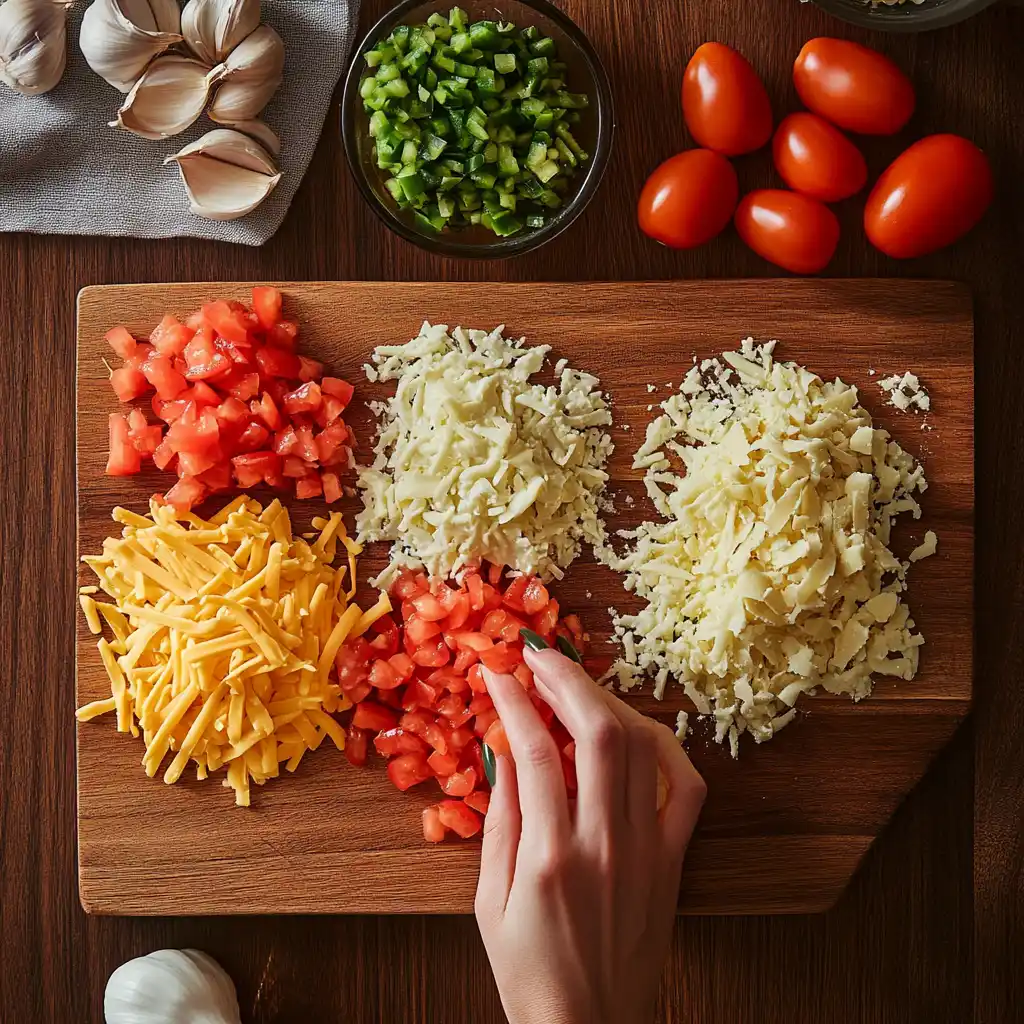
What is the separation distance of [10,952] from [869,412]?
5.78 ft

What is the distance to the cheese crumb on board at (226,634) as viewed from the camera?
1565 mm

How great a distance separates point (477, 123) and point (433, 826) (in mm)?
1133

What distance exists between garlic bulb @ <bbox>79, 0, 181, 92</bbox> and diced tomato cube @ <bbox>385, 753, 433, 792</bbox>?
1.10 m

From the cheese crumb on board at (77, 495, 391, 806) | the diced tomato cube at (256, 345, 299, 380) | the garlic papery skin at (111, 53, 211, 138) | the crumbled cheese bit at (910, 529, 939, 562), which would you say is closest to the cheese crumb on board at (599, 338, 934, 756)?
the crumbled cheese bit at (910, 529, 939, 562)

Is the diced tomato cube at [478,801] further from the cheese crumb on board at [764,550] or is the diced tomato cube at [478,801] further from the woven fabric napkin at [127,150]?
the woven fabric napkin at [127,150]

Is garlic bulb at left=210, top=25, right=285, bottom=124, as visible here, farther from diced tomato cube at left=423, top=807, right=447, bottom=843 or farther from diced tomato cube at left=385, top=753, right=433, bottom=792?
diced tomato cube at left=423, top=807, right=447, bottom=843

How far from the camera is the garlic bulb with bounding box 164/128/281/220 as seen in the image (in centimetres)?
163

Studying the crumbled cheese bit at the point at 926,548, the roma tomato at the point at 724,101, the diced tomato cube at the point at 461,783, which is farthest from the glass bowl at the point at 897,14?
the diced tomato cube at the point at 461,783

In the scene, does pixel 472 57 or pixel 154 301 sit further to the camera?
pixel 154 301

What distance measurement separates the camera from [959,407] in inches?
67.1

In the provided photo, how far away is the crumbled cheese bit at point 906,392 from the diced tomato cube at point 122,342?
49.6 inches

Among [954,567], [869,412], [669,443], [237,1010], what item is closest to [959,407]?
[869,412]

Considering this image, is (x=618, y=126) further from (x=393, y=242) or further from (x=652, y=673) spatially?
(x=652, y=673)

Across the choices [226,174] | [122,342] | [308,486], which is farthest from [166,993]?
[226,174]
